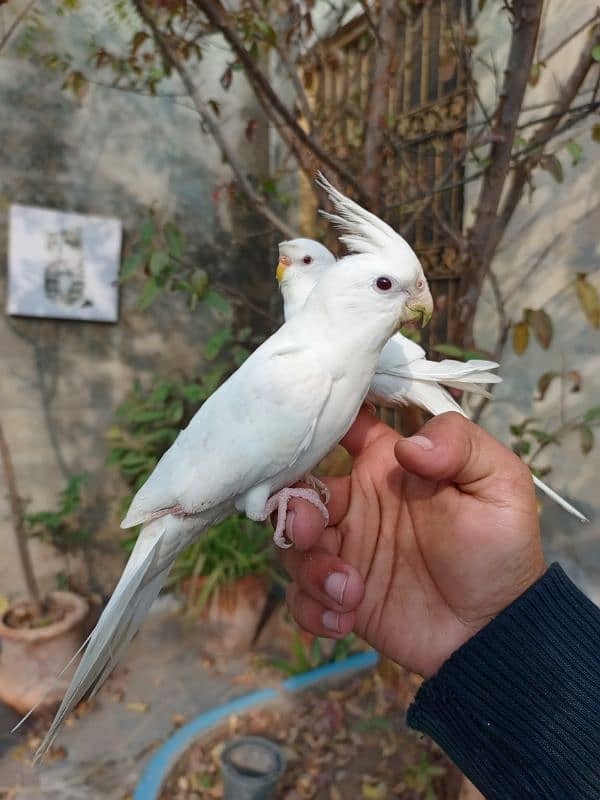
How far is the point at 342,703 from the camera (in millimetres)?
2424

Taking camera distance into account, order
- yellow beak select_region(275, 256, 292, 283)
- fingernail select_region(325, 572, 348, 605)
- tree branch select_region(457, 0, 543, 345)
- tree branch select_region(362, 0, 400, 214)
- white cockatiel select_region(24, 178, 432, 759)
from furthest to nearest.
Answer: yellow beak select_region(275, 256, 292, 283)
tree branch select_region(362, 0, 400, 214)
tree branch select_region(457, 0, 543, 345)
fingernail select_region(325, 572, 348, 605)
white cockatiel select_region(24, 178, 432, 759)

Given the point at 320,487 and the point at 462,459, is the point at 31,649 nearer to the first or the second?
the point at 320,487

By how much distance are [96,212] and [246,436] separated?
2789 mm

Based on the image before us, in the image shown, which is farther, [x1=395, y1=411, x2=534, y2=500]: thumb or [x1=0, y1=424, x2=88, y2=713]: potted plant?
[x1=0, y1=424, x2=88, y2=713]: potted plant

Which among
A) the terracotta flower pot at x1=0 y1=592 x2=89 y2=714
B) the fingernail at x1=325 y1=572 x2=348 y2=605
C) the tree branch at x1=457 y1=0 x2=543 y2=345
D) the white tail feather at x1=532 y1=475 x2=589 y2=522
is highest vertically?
the tree branch at x1=457 y1=0 x2=543 y2=345

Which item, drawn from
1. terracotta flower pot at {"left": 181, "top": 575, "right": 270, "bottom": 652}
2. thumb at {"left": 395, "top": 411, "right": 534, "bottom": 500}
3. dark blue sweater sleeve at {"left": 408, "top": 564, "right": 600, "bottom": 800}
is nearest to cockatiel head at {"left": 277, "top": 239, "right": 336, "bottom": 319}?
thumb at {"left": 395, "top": 411, "right": 534, "bottom": 500}

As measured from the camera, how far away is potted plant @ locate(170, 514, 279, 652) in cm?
313

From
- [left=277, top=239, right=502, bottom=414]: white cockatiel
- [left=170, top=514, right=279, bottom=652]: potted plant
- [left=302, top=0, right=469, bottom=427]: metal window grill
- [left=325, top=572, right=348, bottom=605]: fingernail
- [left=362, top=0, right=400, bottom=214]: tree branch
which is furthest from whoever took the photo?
[left=170, top=514, right=279, bottom=652]: potted plant

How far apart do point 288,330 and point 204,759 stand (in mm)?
1831

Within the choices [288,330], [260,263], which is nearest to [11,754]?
[288,330]

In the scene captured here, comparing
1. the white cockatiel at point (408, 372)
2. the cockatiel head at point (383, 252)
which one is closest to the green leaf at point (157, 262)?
the white cockatiel at point (408, 372)

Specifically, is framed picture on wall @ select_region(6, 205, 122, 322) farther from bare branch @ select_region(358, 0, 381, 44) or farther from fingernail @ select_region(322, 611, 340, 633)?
fingernail @ select_region(322, 611, 340, 633)

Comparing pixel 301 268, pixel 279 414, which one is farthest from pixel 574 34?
pixel 279 414

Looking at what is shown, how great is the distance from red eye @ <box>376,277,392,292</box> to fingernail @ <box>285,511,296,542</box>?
0.54 m
